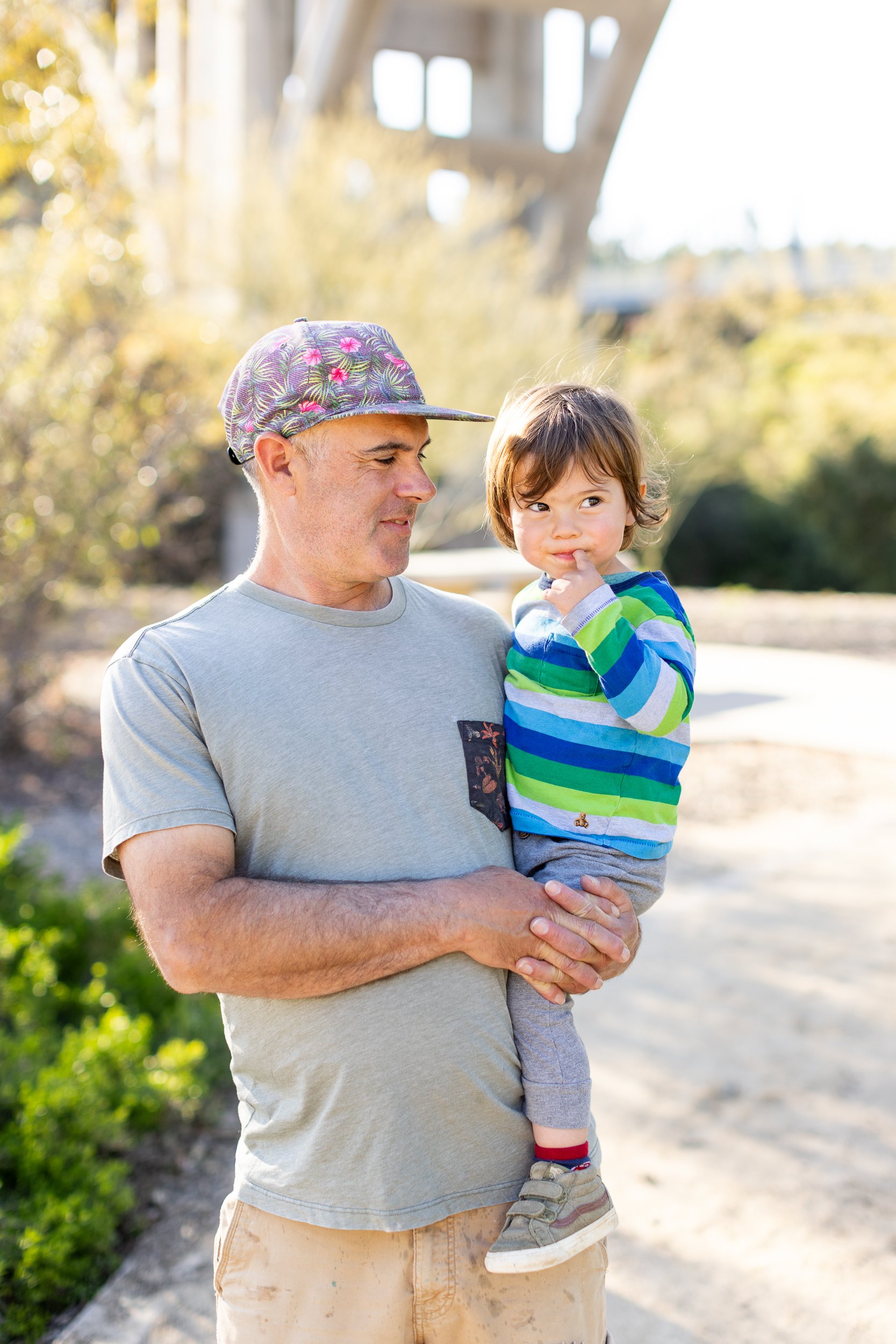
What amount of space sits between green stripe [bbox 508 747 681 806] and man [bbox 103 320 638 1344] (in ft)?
0.25

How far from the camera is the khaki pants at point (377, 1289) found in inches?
68.0

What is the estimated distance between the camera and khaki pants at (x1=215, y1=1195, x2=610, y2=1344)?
1728mm

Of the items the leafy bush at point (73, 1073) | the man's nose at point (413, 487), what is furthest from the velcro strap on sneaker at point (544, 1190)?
the leafy bush at point (73, 1073)

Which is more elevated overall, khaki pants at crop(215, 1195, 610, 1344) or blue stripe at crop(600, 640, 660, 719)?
blue stripe at crop(600, 640, 660, 719)

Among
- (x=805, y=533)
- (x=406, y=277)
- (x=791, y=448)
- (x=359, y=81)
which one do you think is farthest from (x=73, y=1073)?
(x=791, y=448)

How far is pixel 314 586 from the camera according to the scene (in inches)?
75.4

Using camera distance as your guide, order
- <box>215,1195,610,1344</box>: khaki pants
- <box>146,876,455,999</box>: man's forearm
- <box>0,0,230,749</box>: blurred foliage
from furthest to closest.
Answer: <box>0,0,230,749</box>: blurred foliage → <box>215,1195,610,1344</box>: khaki pants → <box>146,876,455,999</box>: man's forearm

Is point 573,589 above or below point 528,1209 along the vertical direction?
above

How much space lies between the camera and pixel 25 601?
267 inches

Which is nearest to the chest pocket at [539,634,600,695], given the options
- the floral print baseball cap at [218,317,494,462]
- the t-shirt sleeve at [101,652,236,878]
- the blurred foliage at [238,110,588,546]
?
the floral print baseball cap at [218,317,494,462]

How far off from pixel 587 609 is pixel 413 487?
0.35 m

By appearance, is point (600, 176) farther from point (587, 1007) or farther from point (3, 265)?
point (587, 1007)

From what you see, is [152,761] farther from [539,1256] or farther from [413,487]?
[539,1256]

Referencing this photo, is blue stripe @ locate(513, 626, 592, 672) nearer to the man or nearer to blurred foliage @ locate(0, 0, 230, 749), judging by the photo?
the man
